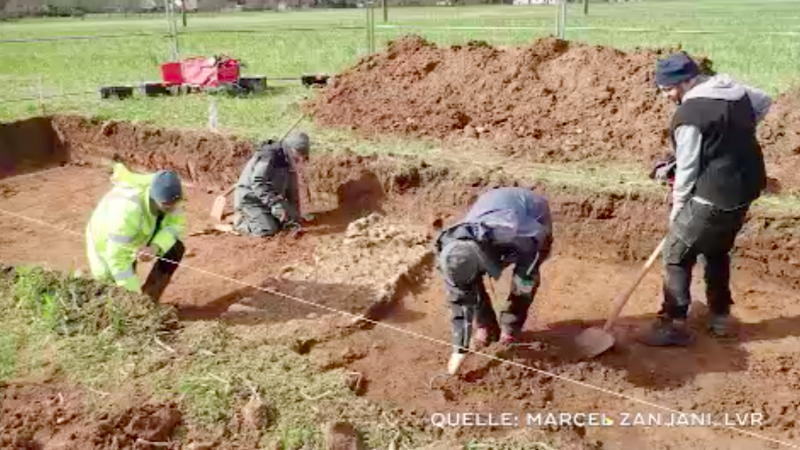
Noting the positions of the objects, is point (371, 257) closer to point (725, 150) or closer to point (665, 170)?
point (665, 170)

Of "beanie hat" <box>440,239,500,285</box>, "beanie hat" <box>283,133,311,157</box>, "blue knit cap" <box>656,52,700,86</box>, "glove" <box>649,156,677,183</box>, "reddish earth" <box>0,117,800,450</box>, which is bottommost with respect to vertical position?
"reddish earth" <box>0,117,800,450</box>

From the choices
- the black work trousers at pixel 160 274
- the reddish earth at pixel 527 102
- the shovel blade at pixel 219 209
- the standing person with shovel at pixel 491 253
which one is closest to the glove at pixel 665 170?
the standing person with shovel at pixel 491 253

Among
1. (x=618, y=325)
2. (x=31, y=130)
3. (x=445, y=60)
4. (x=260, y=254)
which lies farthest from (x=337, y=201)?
(x=31, y=130)

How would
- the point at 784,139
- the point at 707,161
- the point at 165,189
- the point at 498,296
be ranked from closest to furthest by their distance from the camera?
the point at 707,161
the point at 165,189
the point at 498,296
the point at 784,139

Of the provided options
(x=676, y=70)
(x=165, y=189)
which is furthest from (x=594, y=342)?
(x=165, y=189)

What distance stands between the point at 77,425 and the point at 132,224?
1659mm

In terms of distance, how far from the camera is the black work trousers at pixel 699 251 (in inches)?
193

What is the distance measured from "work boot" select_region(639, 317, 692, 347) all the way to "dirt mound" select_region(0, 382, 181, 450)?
3.23 m

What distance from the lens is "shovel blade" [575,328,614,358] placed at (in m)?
5.15

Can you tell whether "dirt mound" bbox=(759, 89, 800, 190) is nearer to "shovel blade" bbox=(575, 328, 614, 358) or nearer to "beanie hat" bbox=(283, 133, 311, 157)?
"shovel blade" bbox=(575, 328, 614, 358)

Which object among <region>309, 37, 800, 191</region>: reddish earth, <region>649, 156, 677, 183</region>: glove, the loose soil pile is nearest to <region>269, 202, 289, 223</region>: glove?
the loose soil pile

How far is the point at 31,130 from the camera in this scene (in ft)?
34.9

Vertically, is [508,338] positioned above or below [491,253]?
below

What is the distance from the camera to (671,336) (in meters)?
5.31
